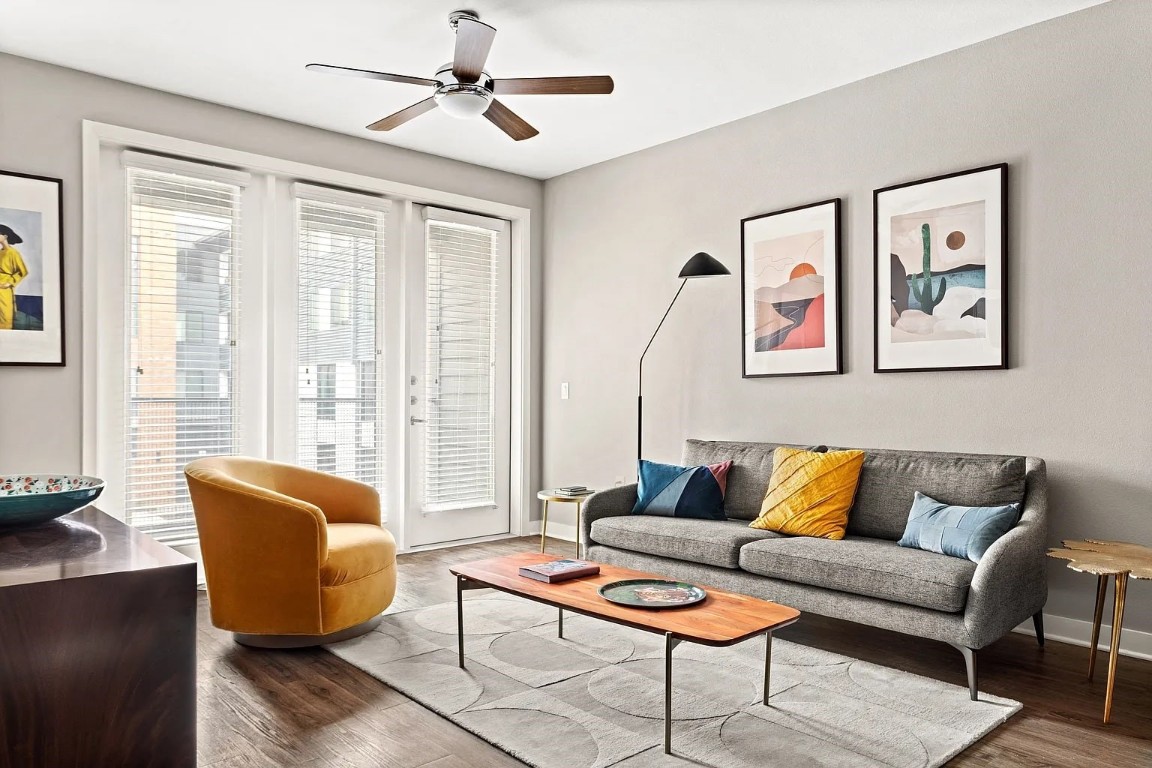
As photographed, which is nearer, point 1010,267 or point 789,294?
point 1010,267

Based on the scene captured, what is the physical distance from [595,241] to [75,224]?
122 inches

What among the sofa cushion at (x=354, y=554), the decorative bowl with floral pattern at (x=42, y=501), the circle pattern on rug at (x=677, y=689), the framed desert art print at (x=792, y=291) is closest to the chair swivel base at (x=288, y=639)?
the sofa cushion at (x=354, y=554)

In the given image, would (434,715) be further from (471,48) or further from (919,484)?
(471,48)

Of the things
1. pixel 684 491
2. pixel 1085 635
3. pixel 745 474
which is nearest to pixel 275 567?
pixel 684 491

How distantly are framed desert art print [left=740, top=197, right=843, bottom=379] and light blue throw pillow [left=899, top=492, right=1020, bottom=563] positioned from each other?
3.44 ft

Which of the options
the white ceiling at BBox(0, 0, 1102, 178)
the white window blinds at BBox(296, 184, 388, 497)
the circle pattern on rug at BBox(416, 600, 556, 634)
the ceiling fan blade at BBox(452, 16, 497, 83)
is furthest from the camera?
the white window blinds at BBox(296, 184, 388, 497)

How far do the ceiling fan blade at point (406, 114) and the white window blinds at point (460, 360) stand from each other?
1489 millimetres

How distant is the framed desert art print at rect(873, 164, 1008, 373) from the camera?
3.54m

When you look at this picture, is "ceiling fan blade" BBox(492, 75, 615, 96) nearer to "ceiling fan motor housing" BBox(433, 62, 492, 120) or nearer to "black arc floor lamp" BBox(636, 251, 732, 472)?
"ceiling fan motor housing" BBox(433, 62, 492, 120)

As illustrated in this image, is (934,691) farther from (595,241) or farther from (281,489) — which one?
(595,241)

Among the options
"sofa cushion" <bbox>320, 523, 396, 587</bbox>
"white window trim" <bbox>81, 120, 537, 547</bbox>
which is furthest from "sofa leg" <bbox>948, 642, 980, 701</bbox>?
"white window trim" <bbox>81, 120, 537, 547</bbox>

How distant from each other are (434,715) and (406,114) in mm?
2607

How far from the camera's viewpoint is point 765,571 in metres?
3.37

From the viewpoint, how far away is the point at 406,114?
3.66 m
